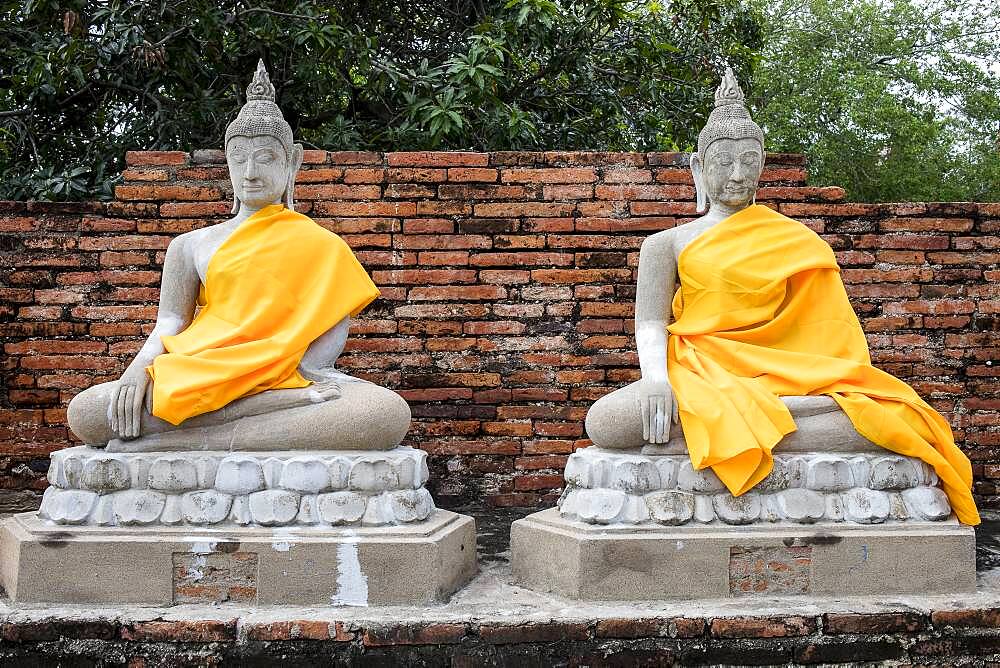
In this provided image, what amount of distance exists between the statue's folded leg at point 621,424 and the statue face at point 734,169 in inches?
34.0

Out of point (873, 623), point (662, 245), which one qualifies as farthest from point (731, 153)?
point (873, 623)

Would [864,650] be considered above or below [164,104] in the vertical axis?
below

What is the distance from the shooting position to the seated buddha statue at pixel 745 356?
3453 mm

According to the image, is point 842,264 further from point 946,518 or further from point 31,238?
point 31,238

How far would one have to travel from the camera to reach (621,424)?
137 inches

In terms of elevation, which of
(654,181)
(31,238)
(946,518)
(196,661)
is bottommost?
(196,661)

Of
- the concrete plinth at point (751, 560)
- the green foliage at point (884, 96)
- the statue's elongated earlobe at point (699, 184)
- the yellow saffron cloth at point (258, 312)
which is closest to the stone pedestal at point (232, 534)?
the yellow saffron cloth at point (258, 312)

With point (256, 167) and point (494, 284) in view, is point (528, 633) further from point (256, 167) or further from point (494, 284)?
point (494, 284)

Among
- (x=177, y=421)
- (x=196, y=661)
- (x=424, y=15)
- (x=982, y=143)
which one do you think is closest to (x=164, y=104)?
(x=424, y=15)

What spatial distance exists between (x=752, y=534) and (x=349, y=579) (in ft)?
4.52

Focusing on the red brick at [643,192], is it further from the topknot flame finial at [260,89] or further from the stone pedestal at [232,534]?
the stone pedestal at [232,534]

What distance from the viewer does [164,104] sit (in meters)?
7.12

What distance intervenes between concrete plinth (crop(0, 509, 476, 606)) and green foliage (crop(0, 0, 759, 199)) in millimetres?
3437

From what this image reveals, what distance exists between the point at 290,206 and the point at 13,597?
5.57ft
